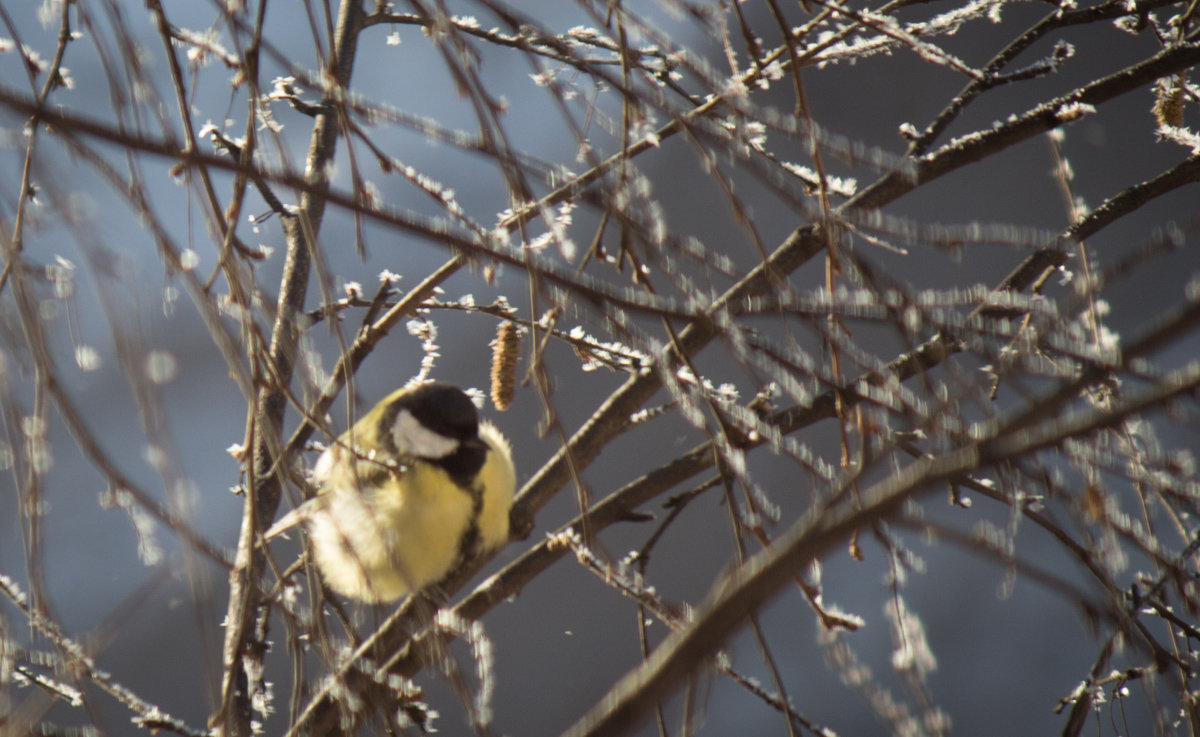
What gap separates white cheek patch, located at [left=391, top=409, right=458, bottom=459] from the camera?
1.17 m

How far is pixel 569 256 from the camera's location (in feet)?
1.55

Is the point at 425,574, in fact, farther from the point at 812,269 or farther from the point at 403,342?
the point at 812,269

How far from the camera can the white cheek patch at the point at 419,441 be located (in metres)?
1.17

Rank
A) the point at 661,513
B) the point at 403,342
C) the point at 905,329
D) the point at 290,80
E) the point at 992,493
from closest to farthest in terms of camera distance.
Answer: the point at 905,329
the point at 992,493
the point at 290,80
the point at 403,342
the point at 661,513

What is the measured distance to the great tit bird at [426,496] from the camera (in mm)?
1100

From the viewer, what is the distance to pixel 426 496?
1.12 metres

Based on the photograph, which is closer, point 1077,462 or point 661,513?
point 1077,462

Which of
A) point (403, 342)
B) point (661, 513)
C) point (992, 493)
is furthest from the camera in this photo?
point (661, 513)

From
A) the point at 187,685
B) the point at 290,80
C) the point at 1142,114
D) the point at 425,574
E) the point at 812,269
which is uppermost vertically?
the point at 1142,114

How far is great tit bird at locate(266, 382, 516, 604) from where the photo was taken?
1100 millimetres

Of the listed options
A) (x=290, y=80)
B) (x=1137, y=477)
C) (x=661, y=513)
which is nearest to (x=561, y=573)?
(x=661, y=513)

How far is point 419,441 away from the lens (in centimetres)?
118

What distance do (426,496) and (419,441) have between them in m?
0.08

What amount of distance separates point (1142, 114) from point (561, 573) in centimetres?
154
